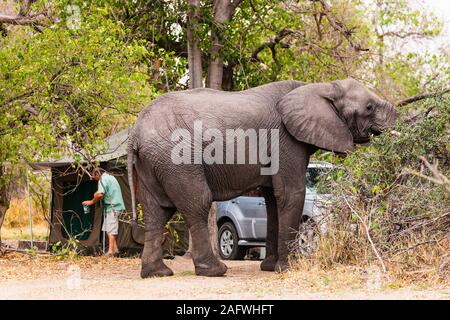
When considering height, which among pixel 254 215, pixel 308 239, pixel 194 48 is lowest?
pixel 308 239

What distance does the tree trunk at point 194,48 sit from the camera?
Result: 52.9 ft

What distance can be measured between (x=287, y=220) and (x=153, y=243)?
5.95 ft

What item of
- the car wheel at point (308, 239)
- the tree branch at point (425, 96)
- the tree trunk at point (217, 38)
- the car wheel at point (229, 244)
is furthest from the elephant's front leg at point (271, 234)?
the car wheel at point (229, 244)

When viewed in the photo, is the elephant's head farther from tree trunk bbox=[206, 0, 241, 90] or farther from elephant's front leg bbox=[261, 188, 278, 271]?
tree trunk bbox=[206, 0, 241, 90]

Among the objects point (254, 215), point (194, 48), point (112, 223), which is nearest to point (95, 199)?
point (112, 223)

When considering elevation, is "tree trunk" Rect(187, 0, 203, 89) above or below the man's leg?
above

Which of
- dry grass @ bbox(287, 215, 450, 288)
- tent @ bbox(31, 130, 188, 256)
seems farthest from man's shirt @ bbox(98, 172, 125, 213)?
dry grass @ bbox(287, 215, 450, 288)

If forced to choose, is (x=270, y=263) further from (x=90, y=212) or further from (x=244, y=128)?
(x=90, y=212)

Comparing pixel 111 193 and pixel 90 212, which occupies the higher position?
pixel 111 193

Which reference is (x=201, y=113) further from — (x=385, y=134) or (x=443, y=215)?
(x=443, y=215)

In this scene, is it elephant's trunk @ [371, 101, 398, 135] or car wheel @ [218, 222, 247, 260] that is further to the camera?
car wheel @ [218, 222, 247, 260]

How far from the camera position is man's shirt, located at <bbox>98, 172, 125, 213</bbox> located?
17.0m

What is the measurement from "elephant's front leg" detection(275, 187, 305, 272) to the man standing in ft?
16.1

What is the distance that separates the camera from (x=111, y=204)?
17141 mm
